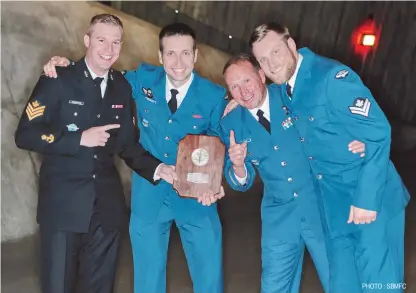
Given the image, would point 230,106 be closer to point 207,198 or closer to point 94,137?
point 207,198

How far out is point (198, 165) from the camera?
7.68ft

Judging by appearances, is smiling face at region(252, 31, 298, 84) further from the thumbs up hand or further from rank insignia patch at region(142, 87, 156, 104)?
rank insignia patch at region(142, 87, 156, 104)

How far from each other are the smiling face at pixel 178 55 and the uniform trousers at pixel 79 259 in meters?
0.72

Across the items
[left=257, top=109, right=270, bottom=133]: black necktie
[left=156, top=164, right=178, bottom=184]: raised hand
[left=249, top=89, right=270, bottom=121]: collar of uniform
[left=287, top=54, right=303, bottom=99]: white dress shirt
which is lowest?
[left=156, top=164, right=178, bottom=184]: raised hand

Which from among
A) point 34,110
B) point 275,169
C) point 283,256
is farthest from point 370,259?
point 34,110

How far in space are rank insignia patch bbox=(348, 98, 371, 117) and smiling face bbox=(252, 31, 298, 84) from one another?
1.06 ft

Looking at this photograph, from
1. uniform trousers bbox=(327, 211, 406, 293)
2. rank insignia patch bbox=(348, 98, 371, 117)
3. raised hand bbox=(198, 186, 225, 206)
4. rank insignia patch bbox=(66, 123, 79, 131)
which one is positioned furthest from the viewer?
raised hand bbox=(198, 186, 225, 206)

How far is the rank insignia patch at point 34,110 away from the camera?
214cm

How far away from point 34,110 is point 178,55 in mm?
678

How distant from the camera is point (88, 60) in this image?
2279 millimetres

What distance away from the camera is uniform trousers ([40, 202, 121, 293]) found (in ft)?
7.23

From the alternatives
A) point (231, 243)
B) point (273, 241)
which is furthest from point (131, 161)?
point (231, 243)

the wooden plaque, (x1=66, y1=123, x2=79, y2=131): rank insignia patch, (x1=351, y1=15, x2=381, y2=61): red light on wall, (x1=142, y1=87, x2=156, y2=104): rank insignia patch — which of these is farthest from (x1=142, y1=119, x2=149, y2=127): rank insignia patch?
(x1=351, y1=15, x2=381, y2=61): red light on wall

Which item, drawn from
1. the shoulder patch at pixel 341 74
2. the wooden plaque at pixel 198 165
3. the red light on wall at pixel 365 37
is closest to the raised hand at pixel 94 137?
the wooden plaque at pixel 198 165
